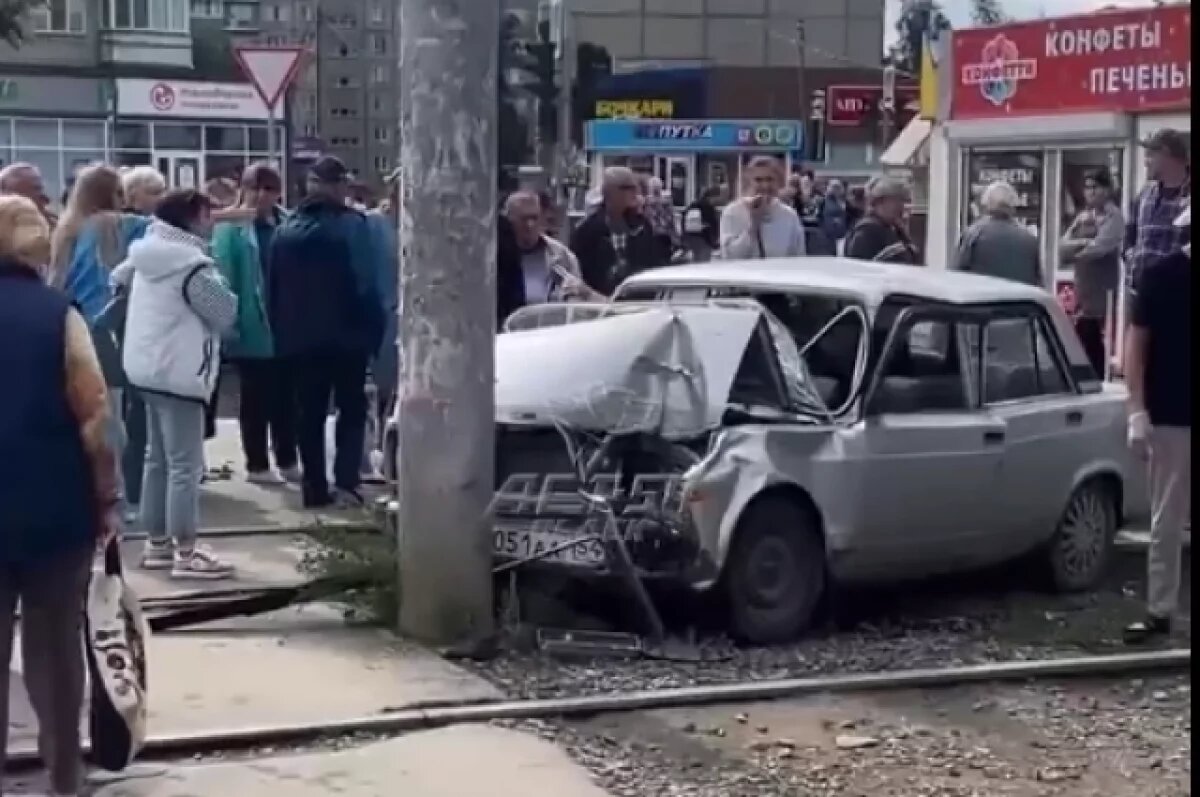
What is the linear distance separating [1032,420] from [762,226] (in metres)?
3.15

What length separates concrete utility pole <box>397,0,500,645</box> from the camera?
8.43 m

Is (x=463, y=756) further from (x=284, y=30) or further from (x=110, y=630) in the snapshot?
(x=284, y=30)

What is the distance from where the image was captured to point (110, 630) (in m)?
6.43

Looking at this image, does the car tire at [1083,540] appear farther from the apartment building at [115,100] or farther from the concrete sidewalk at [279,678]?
the apartment building at [115,100]

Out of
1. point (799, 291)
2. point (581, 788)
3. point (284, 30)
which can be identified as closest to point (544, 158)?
point (799, 291)

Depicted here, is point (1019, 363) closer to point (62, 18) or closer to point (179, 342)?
point (179, 342)

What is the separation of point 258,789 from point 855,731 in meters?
2.09

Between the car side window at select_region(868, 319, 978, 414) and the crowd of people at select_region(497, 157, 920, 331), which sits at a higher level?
the crowd of people at select_region(497, 157, 920, 331)

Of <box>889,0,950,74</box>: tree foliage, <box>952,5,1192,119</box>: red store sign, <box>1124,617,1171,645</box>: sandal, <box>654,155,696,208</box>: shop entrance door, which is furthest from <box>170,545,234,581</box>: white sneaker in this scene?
<box>889,0,950,74</box>: tree foliage

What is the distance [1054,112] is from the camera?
1970 cm

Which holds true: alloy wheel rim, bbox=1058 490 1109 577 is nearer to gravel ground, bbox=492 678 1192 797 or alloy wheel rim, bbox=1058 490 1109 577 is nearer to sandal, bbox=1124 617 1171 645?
sandal, bbox=1124 617 1171 645

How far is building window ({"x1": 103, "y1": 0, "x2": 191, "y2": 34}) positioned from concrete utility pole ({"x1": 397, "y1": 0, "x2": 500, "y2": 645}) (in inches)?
2278

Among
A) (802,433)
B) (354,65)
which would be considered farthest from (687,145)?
(354,65)

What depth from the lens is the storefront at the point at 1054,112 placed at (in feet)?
60.4
